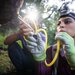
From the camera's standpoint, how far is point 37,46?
2.47 m

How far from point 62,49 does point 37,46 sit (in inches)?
9.1

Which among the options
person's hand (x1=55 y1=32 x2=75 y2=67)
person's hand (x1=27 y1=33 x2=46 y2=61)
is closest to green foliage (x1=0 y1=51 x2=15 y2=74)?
person's hand (x1=27 y1=33 x2=46 y2=61)

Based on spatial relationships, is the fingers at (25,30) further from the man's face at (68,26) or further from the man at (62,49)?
the man's face at (68,26)

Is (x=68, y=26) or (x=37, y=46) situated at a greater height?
(x=68, y=26)

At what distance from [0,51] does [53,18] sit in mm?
597

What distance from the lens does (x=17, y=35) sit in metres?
2.52

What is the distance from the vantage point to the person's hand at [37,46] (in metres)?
2.46

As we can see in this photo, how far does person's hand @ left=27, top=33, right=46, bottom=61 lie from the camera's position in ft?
8.08

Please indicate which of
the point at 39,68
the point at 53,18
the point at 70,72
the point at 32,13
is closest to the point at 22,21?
the point at 32,13

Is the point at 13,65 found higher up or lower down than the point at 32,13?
lower down

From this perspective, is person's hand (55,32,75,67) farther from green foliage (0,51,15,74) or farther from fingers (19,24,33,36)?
green foliage (0,51,15,74)

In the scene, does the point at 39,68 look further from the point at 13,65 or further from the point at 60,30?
the point at 60,30

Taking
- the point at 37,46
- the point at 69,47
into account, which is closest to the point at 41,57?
the point at 37,46

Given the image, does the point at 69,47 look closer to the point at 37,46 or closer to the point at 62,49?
the point at 62,49
